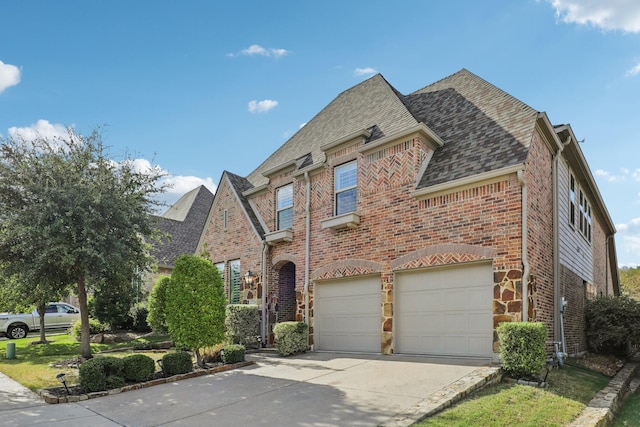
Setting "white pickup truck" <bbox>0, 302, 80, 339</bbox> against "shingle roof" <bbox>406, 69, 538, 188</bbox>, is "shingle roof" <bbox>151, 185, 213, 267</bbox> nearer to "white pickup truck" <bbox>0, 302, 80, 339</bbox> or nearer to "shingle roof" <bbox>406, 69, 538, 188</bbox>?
"white pickup truck" <bbox>0, 302, 80, 339</bbox>

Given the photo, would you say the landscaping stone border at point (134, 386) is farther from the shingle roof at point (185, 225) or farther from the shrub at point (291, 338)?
the shingle roof at point (185, 225)

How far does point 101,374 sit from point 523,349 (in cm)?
796

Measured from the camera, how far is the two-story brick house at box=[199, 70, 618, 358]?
956 cm

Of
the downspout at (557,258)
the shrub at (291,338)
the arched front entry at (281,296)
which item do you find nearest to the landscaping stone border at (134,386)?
the shrub at (291,338)

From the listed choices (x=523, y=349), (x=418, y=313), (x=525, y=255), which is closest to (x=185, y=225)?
(x=418, y=313)

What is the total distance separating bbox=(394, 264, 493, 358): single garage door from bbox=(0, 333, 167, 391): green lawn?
23.4 ft

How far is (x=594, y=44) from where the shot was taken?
10.1 metres

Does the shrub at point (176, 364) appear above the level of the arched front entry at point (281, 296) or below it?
below

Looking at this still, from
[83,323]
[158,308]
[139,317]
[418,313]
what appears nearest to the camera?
[418,313]

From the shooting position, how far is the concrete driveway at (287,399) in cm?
623

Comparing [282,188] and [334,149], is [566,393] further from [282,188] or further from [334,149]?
[282,188]

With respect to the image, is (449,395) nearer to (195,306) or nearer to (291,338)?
(195,306)

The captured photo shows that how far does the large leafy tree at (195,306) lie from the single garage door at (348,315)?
3.56m

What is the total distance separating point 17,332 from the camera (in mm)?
20375
